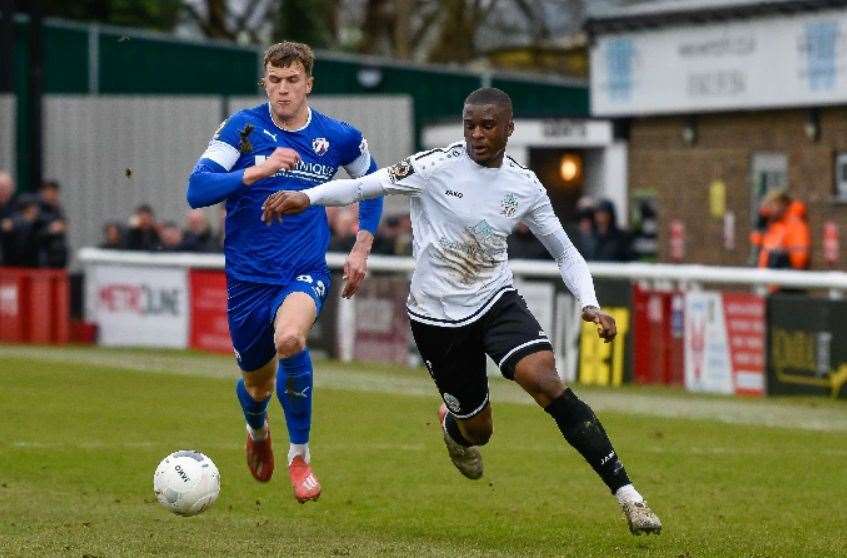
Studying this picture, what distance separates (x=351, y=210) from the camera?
24062mm

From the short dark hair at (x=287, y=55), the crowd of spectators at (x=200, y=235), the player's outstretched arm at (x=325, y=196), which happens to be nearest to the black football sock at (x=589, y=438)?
the player's outstretched arm at (x=325, y=196)

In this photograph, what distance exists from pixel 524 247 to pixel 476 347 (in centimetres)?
1222

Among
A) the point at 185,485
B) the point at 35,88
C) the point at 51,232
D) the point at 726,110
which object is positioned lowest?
the point at 185,485

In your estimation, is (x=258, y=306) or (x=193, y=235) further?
(x=193, y=235)

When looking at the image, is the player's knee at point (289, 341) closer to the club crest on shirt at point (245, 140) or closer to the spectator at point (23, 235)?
the club crest on shirt at point (245, 140)

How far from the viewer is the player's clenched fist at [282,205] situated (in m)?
8.93

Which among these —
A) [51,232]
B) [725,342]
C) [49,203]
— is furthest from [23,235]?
[725,342]

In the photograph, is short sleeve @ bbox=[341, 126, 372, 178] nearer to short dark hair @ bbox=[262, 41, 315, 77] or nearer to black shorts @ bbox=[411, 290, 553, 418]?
short dark hair @ bbox=[262, 41, 315, 77]

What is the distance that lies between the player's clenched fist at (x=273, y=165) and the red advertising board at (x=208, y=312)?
43.4 ft

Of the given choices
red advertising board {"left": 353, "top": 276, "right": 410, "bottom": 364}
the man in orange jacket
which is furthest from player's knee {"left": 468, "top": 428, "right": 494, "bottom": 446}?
red advertising board {"left": 353, "top": 276, "right": 410, "bottom": 364}

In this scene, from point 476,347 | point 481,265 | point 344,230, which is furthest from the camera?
point 344,230

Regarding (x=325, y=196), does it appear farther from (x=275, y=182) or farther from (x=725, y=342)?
(x=725, y=342)

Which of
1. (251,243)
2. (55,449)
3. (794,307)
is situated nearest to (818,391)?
(794,307)

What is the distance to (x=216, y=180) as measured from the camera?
32.4 ft
